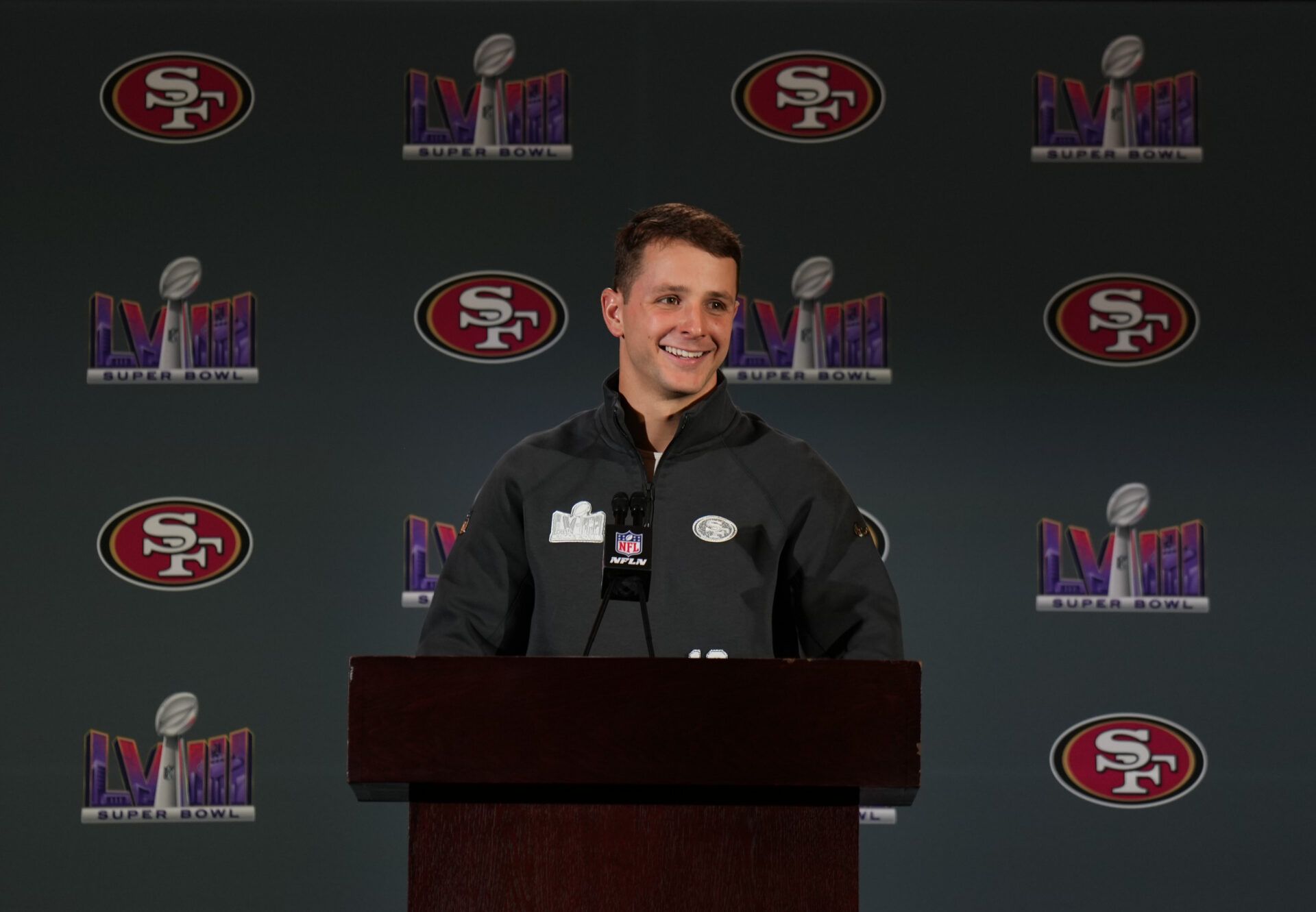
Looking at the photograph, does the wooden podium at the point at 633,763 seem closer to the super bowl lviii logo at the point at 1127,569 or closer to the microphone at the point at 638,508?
the microphone at the point at 638,508

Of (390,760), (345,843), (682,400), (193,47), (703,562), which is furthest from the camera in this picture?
(193,47)

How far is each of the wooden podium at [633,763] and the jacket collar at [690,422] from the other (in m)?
0.78

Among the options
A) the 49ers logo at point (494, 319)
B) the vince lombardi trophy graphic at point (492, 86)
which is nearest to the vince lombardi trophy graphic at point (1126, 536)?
the 49ers logo at point (494, 319)

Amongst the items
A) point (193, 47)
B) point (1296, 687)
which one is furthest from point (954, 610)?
point (193, 47)

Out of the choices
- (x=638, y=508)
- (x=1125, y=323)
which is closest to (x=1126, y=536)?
(x=1125, y=323)

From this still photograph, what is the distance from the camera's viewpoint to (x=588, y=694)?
4.17ft

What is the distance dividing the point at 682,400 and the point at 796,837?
899 mm

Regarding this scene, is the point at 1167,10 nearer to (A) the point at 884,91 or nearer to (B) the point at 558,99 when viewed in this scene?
(A) the point at 884,91

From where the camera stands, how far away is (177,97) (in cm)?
343

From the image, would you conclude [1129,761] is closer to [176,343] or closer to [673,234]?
[673,234]

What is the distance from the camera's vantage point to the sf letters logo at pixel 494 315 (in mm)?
3367

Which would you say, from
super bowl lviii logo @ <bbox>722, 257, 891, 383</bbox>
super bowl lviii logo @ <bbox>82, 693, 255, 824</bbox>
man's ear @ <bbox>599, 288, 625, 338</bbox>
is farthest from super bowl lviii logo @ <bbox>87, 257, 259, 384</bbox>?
man's ear @ <bbox>599, 288, 625, 338</bbox>

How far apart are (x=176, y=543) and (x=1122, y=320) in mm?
2487

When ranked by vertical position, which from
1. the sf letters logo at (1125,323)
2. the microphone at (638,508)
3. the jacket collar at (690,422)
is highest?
the sf letters logo at (1125,323)
